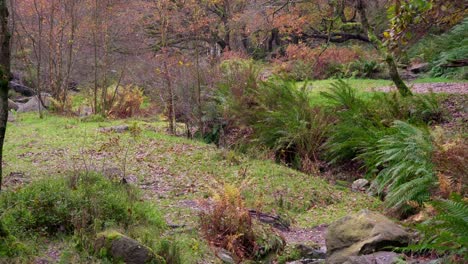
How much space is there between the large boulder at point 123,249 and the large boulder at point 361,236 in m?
2.42

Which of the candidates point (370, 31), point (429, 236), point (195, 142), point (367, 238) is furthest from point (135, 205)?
point (370, 31)

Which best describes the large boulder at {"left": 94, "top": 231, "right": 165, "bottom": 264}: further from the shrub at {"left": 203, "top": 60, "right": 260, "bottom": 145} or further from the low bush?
the shrub at {"left": 203, "top": 60, "right": 260, "bottom": 145}

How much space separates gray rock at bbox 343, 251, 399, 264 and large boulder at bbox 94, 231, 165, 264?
2.17m

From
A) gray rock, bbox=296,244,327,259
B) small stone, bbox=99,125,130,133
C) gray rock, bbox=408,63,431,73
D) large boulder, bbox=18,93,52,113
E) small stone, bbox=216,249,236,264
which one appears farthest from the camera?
large boulder, bbox=18,93,52,113

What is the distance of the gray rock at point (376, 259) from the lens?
6.00 meters

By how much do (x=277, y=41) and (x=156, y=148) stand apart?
20.1m

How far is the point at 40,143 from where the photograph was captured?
13234 millimetres

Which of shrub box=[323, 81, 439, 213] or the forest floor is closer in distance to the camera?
the forest floor

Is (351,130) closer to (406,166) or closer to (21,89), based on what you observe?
(406,166)

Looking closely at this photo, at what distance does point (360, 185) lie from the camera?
11.3m

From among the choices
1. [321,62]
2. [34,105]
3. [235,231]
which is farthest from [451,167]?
[34,105]

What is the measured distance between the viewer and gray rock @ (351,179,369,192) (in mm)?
11234

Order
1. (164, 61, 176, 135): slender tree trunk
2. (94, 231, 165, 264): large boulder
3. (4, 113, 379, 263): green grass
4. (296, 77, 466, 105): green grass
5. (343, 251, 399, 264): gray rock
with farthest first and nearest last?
(296, 77, 466, 105): green grass < (164, 61, 176, 135): slender tree trunk < (4, 113, 379, 263): green grass < (343, 251, 399, 264): gray rock < (94, 231, 165, 264): large boulder

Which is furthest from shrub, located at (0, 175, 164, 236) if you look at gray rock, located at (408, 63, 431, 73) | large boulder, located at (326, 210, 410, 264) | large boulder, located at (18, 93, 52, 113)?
gray rock, located at (408, 63, 431, 73)
